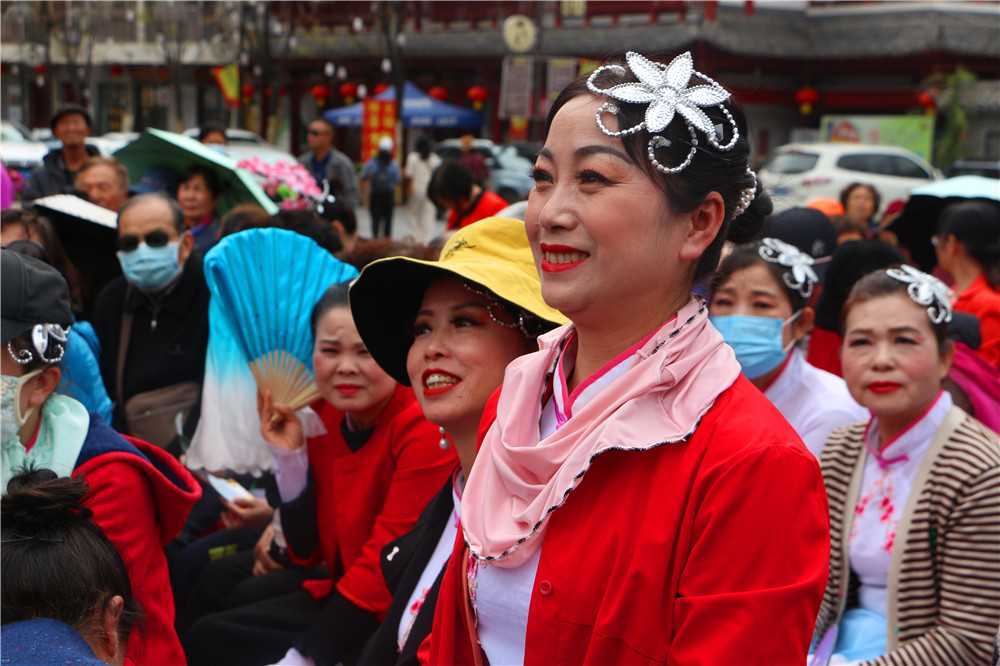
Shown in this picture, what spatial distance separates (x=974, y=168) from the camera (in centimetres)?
1955

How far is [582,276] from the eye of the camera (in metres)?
1.66

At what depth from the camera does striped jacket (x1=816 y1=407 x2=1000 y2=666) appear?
2633 mm

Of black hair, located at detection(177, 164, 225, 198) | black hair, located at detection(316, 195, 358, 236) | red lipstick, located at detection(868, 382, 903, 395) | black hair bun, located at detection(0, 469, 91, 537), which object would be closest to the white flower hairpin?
red lipstick, located at detection(868, 382, 903, 395)

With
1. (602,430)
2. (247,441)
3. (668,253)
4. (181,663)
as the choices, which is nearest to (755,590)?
(602,430)

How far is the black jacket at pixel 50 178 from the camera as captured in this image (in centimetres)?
700

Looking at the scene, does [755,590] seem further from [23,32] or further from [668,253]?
[23,32]

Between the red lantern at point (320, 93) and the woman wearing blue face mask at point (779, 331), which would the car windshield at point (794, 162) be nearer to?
the red lantern at point (320, 93)

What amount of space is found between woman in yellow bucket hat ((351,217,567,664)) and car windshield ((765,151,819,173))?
1605 centimetres

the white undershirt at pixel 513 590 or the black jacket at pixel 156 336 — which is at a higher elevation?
the white undershirt at pixel 513 590

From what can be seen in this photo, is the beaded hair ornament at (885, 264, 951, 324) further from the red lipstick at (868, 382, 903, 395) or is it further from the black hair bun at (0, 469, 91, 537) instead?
the black hair bun at (0, 469, 91, 537)

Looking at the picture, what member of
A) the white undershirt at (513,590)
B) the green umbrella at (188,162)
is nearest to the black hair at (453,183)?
the green umbrella at (188,162)

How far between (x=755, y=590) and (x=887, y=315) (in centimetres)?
176

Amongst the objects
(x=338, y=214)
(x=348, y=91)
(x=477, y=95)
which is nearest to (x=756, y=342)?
(x=338, y=214)

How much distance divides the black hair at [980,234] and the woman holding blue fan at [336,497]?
273 cm
